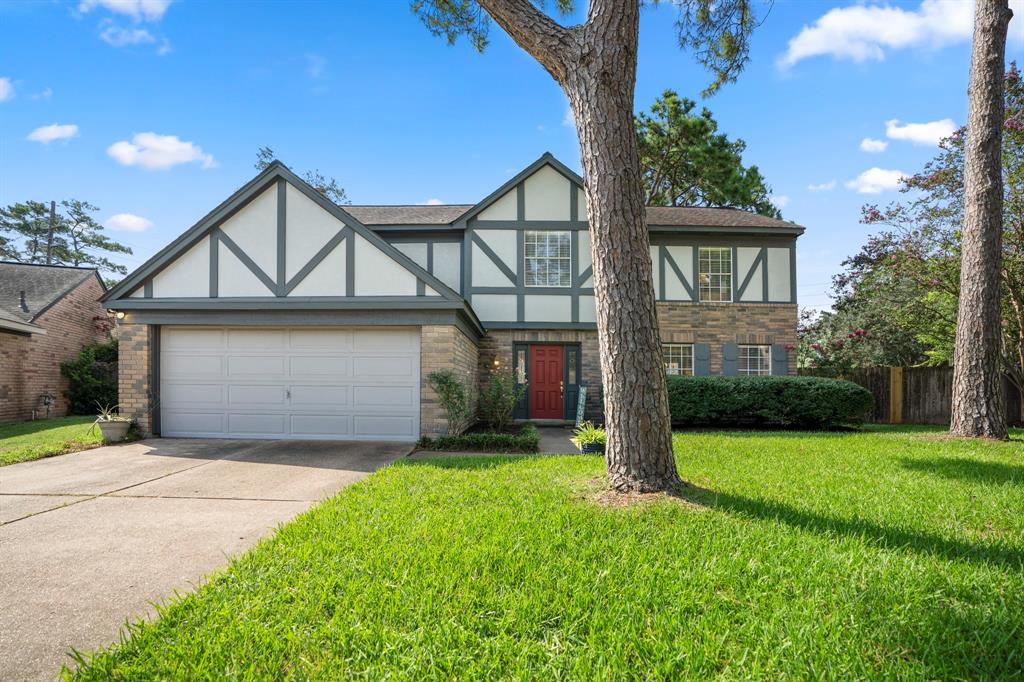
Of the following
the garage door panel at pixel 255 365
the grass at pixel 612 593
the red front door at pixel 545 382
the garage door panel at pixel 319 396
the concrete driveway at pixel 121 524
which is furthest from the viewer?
the red front door at pixel 545 382

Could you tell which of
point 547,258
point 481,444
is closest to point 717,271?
point 547,258

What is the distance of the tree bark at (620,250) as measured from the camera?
4301 mm

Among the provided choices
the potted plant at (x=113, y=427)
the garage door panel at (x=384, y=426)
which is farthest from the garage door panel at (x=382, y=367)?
the potted plant at (x=113, y=427)

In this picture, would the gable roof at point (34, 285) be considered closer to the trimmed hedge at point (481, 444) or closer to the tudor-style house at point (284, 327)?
the tudor-style house at point (284, 327)

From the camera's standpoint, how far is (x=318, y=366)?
29.2 ft

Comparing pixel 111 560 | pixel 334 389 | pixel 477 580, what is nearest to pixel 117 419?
pixel 334 389

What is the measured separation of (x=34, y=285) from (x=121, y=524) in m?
17.0

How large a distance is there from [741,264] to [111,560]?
44.3 feet

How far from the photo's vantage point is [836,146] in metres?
10.7

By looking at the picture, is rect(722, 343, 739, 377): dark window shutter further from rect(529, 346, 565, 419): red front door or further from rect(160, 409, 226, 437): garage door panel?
rect(160, 409, 226, 437): garage door panel

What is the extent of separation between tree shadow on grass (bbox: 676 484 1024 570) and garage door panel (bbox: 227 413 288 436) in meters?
7.54

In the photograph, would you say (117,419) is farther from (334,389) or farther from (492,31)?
Result: (492,31)

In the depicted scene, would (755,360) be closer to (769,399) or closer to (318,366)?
(769,399)

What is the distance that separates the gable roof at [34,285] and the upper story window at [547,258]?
14393 mm
